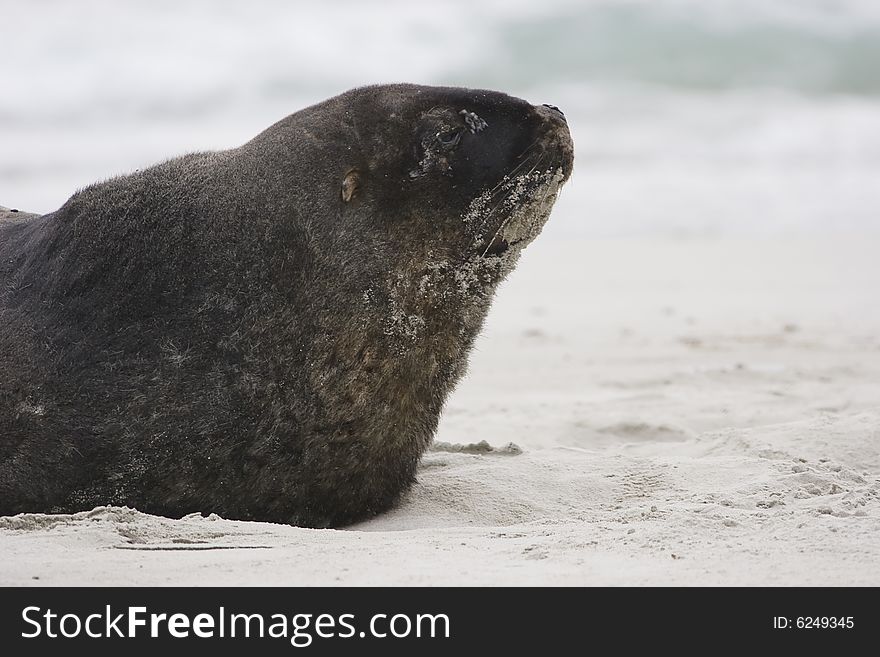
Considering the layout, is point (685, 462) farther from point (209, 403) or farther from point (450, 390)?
point (209, 403)

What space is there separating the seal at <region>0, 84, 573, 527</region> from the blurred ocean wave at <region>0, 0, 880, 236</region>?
1160cm

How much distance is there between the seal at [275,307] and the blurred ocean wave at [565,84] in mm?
11600

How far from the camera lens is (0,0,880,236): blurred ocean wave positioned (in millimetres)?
17719

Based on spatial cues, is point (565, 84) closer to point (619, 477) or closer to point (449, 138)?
point (619, 477)

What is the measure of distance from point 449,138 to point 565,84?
2185cm

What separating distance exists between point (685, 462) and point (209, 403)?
2.23m

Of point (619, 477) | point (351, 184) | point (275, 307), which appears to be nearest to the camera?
point (275, 307)

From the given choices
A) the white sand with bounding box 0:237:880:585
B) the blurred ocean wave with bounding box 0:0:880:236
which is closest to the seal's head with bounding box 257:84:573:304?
the white sand with bounding box 0:237:880:585

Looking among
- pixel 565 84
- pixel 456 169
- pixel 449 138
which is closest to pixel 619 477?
pixel 456 169

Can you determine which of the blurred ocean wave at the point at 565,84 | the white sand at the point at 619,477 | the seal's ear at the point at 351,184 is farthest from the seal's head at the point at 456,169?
the blurred ocean wave at the point at 565,84

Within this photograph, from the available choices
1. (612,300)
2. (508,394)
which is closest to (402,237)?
(508,394)

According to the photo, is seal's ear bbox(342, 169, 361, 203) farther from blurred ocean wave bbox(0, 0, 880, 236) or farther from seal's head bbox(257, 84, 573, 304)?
blurred ocean wave bbox(0, 0, 880, 236)

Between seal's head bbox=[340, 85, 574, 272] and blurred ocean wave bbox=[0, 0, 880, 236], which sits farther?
blurred ocean wave bbox=[0, 0, 880, 236]

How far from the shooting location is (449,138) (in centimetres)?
429
